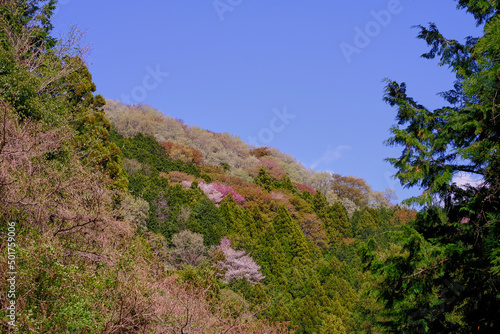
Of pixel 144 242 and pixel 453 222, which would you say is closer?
pixel 453 222

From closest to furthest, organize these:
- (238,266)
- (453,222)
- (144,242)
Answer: (453,222) → (144,242) → (238,266)

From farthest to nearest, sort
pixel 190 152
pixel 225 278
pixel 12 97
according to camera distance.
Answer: pixel 190 152, pixel 225 278, pixel 12 97

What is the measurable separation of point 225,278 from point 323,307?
255 inches

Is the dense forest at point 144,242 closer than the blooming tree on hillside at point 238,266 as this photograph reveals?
Yes

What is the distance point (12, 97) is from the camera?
11.6m

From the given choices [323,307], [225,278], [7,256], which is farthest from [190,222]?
[7,256]

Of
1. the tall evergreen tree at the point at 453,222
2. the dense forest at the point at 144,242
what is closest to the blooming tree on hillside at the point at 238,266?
the dense forest at the point at 144,242

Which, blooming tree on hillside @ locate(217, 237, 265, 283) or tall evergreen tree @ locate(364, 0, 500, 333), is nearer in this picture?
tall evergreen tree @ locate(364, 0, 500, 333)

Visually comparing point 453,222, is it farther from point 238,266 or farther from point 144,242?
point 238,266

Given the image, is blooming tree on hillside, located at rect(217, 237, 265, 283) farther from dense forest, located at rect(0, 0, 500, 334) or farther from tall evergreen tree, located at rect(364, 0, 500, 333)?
tall evergreen tree, located at rect(364, 0, 500, 333)

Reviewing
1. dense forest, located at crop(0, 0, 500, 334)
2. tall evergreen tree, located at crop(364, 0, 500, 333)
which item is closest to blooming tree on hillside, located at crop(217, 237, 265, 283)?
dense forest, located at crop(0, 0, 500, 334)

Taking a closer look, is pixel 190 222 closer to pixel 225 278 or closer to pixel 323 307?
pixel 225 278

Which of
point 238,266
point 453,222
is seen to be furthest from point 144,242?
point 238,266

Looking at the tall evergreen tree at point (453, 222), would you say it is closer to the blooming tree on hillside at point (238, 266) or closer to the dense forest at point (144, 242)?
the dense forest at point (144, 242)
